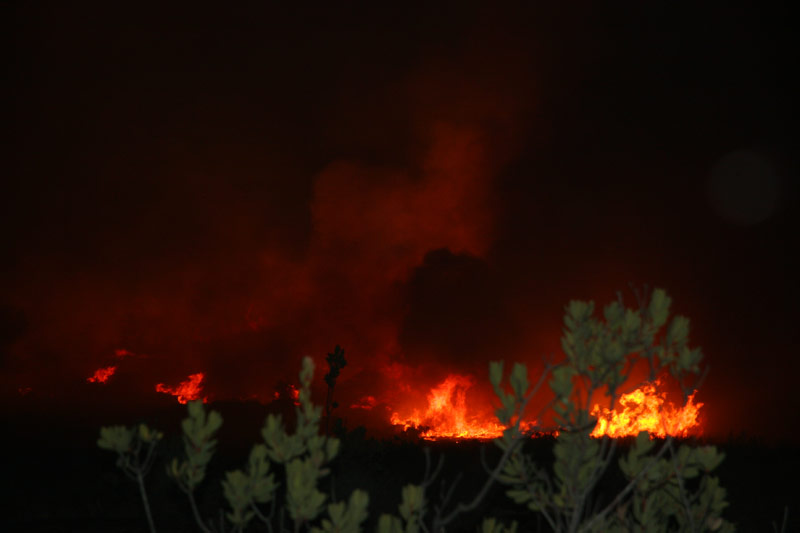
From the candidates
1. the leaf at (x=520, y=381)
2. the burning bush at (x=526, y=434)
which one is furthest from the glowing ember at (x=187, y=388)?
the leaf at (x=520, y=381)

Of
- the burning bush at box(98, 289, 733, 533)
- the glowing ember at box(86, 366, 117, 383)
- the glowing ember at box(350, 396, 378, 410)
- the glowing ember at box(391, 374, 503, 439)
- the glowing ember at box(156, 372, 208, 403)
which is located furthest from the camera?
the glowing ember at box(156, 372, 208, 403)

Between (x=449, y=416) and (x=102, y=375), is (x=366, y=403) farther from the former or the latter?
(x=102, y=375)

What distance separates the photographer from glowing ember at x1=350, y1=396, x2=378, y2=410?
37531mm

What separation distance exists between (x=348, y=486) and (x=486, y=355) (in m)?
28.6

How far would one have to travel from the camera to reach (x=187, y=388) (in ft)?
126

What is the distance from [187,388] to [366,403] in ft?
37.8

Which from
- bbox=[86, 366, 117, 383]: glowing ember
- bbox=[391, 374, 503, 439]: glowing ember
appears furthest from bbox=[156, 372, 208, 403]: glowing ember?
bbox=[391, 374, 503, 439]: glowing ember

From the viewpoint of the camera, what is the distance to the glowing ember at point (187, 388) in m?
38.1

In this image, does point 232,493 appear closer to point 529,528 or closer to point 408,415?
point 529,528

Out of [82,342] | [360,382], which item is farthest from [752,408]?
[82,342]

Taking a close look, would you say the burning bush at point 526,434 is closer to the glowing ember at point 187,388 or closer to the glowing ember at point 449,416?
the glowing ember at point 449,416

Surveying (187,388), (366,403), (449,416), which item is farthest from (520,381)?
(187,388)

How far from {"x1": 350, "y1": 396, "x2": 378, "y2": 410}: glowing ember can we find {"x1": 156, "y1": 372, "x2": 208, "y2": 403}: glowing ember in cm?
1000

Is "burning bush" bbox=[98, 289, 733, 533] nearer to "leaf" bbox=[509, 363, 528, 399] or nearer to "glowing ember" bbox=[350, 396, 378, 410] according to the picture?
"leaf" bbox=[509, 363, 528, 399]
